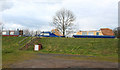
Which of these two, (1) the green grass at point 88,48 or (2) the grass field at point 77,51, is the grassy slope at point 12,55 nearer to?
(2) the grass field at point 77,51

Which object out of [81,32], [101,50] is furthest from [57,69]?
[81,32]

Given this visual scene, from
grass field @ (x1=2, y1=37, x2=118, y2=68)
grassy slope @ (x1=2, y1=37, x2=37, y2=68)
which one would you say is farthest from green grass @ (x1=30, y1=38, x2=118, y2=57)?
grassy slope @ (x1=2, y1=37, x2=37, y2=68)

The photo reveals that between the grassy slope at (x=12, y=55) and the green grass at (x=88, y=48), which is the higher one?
the green grass at (x=88, y=48)

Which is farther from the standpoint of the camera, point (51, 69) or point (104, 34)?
point (104, 34)

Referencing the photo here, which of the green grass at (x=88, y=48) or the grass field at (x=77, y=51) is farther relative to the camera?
the green grass at (x=88, y=48)

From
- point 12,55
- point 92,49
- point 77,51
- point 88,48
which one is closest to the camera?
point 12,55

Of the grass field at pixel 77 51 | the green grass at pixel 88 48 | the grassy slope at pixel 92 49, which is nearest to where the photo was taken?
the grass field at pixel 77 51

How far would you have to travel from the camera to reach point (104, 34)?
28.5 meters

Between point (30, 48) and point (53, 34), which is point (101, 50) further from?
point (53, 34)

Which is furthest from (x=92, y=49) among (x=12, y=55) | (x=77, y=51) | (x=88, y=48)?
(x=12, y=55)

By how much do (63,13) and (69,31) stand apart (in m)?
7.45

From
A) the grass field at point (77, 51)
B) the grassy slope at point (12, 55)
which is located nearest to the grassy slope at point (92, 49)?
the grass field at point (77, 51)

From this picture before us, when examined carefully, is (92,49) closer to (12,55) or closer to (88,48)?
(88,48)

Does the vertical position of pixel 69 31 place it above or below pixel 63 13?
below
